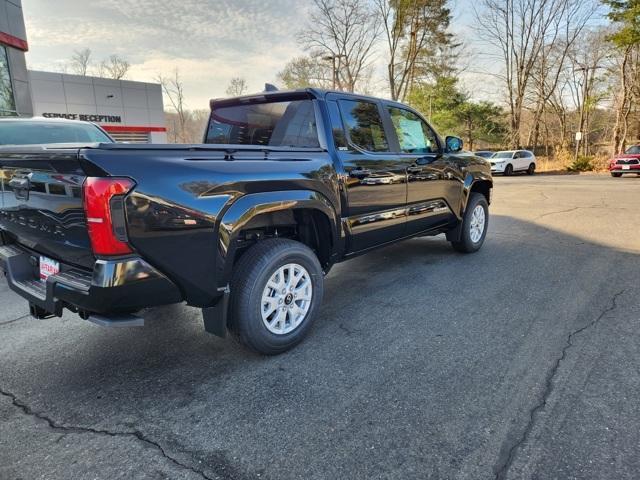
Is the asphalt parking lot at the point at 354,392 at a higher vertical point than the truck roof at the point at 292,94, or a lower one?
lower

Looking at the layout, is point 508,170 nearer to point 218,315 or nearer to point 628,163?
point 628,163

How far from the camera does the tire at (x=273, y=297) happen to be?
278 centimetres

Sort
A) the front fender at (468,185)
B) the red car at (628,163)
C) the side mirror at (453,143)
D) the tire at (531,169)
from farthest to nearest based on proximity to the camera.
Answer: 1. the tire at (531,169)
2. the red car at (628,163)
3. the front fender at (468,185)
4. the side mirror at (453,143)

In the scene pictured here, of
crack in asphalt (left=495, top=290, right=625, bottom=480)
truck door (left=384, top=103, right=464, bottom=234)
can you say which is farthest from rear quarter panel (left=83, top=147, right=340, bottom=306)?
truck door (left=384, top=103, right=464, bottom=234)

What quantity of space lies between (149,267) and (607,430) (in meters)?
2.52

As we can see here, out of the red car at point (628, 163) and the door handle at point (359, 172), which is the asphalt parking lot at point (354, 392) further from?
the red car at point (628, 163)

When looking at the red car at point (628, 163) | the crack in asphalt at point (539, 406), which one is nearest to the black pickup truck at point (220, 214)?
the crack in asphalt at point (539, 406)

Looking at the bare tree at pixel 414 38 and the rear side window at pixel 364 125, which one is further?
the bare tree at pixel 414 38

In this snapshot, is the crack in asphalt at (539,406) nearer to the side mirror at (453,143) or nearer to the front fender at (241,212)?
the front fender at (241,212)

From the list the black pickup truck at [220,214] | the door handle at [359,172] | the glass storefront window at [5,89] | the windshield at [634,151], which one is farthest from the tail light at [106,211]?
the windshield at [634,151]

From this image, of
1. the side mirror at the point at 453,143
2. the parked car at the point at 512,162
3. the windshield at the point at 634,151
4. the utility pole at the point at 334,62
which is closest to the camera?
the side mirror at the point at 453,143

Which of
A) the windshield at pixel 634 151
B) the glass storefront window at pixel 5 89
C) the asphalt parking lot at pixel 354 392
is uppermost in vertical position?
the glass storefront window at pixel 5 89

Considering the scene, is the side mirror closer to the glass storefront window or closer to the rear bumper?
the rear bumper

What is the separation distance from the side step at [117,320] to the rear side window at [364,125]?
7.69 ft
